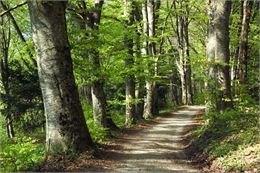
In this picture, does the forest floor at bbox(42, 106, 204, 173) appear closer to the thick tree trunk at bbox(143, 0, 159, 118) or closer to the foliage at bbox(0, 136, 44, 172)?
the foliage at bbox(0, 136, 44, 172)

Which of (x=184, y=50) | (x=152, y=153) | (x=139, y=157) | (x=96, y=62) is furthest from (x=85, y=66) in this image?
(x=184, y=50)

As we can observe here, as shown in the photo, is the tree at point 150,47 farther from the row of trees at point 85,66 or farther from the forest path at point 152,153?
the forest path at point 152,153

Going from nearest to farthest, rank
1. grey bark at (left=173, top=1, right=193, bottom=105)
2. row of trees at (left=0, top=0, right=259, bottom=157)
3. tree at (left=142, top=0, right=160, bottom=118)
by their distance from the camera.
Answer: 1. row of trees at (left=0, top=0, right=259, bottom=157)
2. tree at (left=142, top=0, right=160, bottom=118)
3. grey bark at (left=173, top=1, right=193, bottom=105)

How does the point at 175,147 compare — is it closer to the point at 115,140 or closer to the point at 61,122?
the point at 115,140

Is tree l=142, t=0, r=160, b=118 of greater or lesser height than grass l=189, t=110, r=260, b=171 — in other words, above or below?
Answer: above

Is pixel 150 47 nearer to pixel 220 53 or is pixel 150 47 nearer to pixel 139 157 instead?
pixel 220 53

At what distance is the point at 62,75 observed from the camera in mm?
8719

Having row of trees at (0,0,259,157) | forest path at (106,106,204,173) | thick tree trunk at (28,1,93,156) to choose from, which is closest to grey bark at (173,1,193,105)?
row of trees at (0,0,259,157)

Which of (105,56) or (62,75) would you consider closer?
(62,75)

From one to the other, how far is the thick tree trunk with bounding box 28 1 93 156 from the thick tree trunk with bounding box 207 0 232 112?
5520 mm

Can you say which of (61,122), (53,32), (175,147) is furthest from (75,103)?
(175,147)

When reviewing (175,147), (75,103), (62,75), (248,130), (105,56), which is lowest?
(175,147)

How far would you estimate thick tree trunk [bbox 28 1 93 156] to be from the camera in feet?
28.2

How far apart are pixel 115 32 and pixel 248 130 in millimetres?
6643
